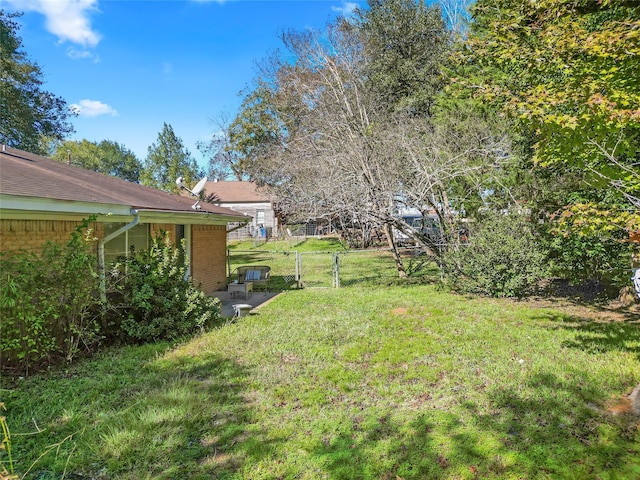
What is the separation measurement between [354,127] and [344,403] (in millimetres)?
10233

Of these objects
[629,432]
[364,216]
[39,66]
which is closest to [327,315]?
[364,216]

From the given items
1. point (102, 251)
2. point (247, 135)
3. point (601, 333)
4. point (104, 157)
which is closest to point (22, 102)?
point (247, 135)

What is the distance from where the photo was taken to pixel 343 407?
13.5 ft

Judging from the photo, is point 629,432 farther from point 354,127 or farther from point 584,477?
point 354,127

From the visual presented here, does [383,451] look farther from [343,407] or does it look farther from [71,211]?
[71,211]

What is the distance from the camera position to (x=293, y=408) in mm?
4113

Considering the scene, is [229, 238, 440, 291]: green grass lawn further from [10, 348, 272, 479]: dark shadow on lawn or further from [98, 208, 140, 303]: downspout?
Result: [10, 348, 272, 479]: dark shadow on lawn

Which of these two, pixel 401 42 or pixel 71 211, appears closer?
pixel 71 211

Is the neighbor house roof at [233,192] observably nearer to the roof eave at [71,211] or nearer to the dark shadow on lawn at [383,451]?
the roof eave at [71,211]

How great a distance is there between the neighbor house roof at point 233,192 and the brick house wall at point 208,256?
23477mm

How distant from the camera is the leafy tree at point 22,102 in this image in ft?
65.2

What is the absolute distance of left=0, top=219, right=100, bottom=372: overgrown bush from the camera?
4.87 m

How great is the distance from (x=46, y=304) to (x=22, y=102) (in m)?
22.4

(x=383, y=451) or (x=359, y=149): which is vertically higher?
(x=359, y=149)
